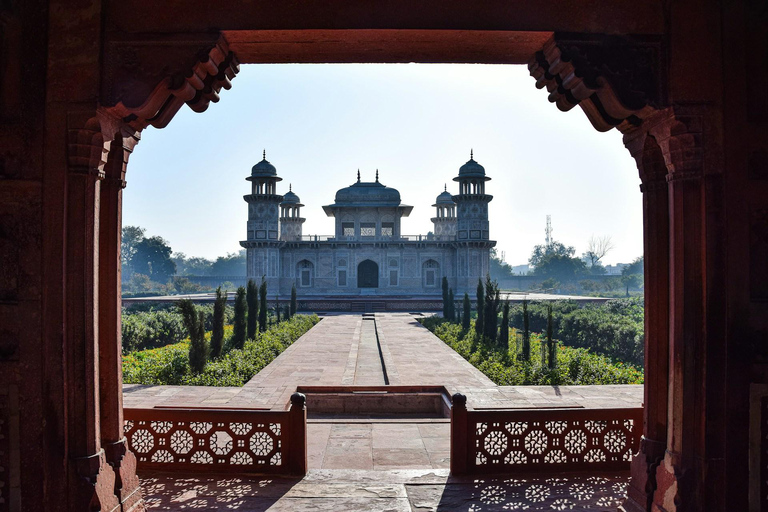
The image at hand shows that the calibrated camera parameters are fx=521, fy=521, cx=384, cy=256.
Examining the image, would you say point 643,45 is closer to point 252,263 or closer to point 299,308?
point 299,308

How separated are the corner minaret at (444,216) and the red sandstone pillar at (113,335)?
3450cm

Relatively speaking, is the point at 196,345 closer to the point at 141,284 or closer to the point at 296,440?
the point at 296,440

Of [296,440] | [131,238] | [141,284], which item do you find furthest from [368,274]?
[131,238]

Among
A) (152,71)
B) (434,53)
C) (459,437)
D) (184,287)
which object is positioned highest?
(434,53)

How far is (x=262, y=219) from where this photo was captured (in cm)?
3192

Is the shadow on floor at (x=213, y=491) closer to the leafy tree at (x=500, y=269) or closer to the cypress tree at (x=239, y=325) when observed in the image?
the cypress tree at (x=239, y=325)

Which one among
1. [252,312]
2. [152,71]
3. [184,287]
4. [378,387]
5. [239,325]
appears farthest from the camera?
[184,287]

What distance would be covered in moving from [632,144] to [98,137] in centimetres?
300

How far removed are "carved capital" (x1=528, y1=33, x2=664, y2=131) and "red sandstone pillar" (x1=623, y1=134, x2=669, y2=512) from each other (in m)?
0.32

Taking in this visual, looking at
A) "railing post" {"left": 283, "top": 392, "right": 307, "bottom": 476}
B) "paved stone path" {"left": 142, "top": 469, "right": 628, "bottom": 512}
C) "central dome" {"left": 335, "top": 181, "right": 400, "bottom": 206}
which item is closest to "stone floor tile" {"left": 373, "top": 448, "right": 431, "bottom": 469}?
"paved stone path" {"left": 142, "top": 469, "right": 628, "bottom": 512}

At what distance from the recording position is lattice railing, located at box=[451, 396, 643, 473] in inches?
144

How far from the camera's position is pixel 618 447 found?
3732 millimetres

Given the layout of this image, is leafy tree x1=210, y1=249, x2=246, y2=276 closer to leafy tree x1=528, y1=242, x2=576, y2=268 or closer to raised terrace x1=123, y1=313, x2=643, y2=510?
leafy tree x1=528, y1=242, x2=576, y2=268

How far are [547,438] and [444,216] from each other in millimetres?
35026
